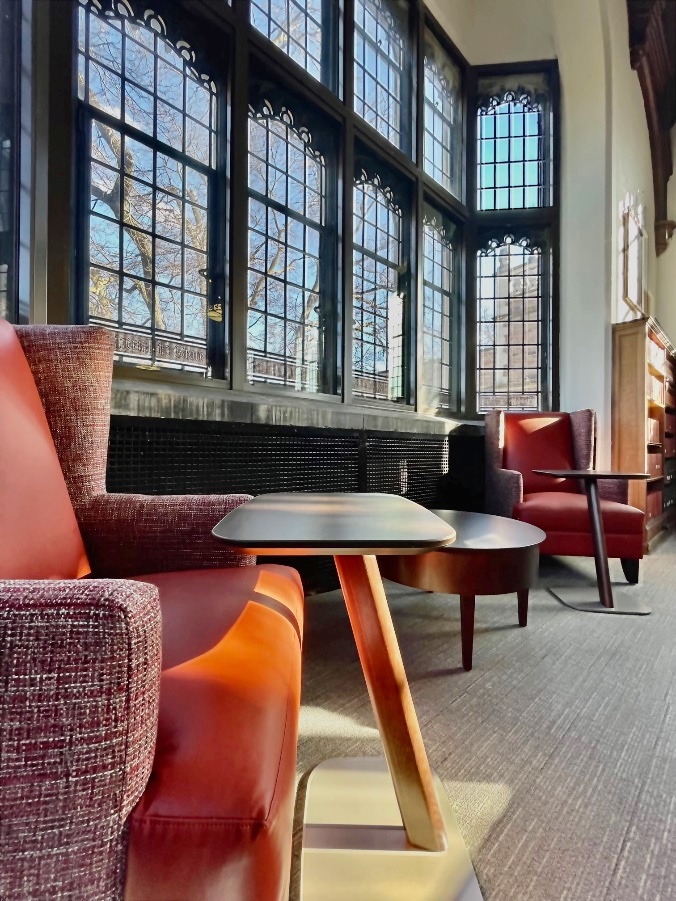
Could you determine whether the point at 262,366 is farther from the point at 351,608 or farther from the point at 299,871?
the point at 299,871

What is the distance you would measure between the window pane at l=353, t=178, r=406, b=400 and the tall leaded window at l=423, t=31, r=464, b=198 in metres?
0.81

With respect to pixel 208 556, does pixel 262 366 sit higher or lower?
higher

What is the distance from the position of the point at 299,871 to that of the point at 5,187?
214 centimetres

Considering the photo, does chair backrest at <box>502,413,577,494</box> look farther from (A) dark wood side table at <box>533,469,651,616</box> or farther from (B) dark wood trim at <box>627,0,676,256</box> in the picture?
(B) dark wood trim at <box>627,0,676,256</box>

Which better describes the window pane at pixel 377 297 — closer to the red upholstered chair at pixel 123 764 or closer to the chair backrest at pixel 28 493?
the chair backrest at pixel 28 493

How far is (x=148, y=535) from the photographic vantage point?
1.31 metres

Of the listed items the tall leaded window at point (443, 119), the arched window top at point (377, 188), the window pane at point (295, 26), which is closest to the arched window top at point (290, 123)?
the window pane at point (295, 26)

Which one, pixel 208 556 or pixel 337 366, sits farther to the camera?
pixel 337 366

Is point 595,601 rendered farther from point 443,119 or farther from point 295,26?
point 443,119

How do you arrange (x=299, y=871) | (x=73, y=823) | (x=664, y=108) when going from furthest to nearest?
(x=664, y=108) → (x=299, y=871) → (x=73, y=823)

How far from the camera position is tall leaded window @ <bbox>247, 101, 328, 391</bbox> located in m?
2.96

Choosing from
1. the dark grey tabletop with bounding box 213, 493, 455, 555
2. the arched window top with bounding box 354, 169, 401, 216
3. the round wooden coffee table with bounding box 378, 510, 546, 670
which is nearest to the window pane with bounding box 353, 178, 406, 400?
the arched window top with bounding box 354, 169, 401, 216

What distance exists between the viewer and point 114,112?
2.26 metres

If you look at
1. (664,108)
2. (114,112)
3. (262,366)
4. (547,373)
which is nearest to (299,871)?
(262,366)
